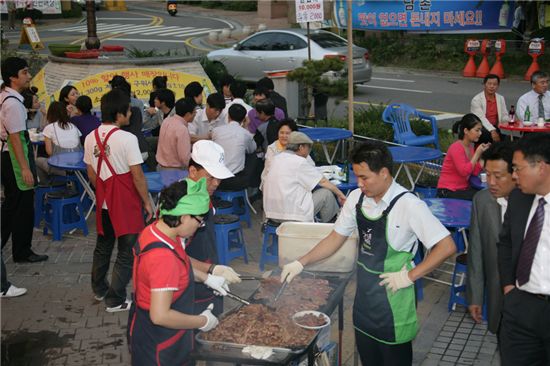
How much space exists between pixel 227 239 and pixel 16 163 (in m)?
2.37

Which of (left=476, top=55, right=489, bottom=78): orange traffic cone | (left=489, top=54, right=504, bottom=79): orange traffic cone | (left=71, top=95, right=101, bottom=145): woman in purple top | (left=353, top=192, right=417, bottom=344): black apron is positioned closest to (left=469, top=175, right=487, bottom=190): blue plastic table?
(left=353, top=192, right=417, bottom=344): black apron

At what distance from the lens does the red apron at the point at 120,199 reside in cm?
685

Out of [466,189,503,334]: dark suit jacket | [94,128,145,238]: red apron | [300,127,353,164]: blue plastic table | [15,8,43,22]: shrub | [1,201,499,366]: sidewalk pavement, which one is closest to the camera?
[466,189,503,334]: dark suit jacket

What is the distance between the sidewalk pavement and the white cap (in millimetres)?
2031

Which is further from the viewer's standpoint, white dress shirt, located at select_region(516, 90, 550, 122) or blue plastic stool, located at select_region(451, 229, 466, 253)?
white dress shirt, located at select_region(516, 90, 550, 122)

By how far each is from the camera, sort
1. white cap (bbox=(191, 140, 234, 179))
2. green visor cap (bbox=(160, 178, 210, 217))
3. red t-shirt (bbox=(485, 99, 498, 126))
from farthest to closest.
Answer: red t-shirt (bbox=(485, 99, 498, 126))
white cap (bbox=(191, 140, 234, 179))
green visor cap (bbox=(160, 178, 210, 217))

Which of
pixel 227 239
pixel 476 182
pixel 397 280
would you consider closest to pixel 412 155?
pixel 476 182

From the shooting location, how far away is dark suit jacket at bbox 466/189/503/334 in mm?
5527

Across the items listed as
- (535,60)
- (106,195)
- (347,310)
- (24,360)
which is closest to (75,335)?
(24,360)

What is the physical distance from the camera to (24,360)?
644cm

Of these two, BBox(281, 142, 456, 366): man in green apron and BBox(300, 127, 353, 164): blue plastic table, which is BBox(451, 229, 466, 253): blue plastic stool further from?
BBox(281, 142, 456, 366): man in green apron

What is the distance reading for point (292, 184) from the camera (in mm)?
7824

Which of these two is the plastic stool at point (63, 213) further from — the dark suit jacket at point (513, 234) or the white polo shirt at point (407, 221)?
the dark suit jacket at point (513, 234)

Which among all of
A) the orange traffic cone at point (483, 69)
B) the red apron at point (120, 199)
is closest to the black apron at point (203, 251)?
the red apron at point (120, 199)
